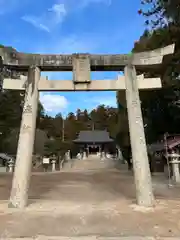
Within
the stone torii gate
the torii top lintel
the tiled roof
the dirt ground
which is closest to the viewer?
the dirt ground

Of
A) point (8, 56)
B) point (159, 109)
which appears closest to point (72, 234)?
point (8, 56)

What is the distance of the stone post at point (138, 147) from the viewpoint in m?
8.01

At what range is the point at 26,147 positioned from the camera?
822 centimetres

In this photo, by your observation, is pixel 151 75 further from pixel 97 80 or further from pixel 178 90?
pixel 97 80

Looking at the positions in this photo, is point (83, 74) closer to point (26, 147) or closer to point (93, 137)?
point (26, 147)

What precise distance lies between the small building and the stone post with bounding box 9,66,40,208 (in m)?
43.0

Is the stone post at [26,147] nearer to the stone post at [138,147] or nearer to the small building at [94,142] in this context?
the stone post at [138,147]

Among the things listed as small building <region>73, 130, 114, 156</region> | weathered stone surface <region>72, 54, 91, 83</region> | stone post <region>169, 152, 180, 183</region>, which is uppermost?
small building <region>73, 130, 114, 156</region>

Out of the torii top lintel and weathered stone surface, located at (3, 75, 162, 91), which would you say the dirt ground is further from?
the torii top lintel

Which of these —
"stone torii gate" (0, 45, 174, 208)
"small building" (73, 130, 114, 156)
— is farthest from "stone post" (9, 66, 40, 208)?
"small building" (73, 130, 114, 156)

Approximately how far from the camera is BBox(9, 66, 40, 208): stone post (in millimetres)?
7918

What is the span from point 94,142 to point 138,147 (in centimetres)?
4381

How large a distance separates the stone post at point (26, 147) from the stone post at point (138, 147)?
2908mm

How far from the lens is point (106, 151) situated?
5347 centimetres
